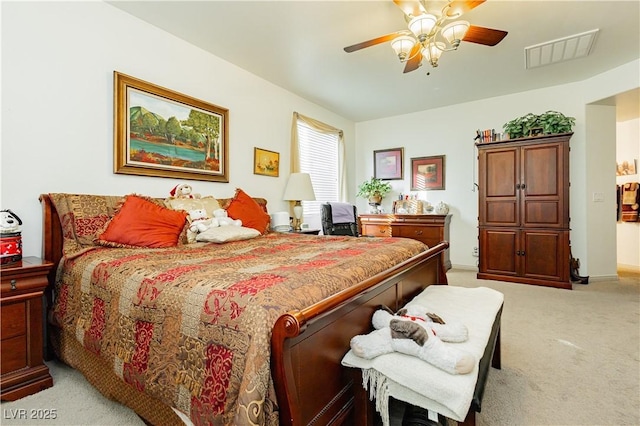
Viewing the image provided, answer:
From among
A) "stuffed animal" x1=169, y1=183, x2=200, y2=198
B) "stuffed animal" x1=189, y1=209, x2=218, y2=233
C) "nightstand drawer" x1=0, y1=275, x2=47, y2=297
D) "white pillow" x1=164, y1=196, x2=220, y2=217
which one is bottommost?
"nightstand drawer" x1=0, y1=275, x2=47, y2=297

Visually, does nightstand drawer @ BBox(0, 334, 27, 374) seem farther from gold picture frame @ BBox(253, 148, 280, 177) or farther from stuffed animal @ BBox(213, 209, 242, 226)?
gold picture frame @ BBox(253, 148, 280, 177)

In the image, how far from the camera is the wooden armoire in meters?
3.84

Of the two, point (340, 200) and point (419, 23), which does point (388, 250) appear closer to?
point (419, 23)

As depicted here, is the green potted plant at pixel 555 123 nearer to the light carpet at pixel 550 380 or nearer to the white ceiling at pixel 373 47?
the white ceiling at pixel 373 47

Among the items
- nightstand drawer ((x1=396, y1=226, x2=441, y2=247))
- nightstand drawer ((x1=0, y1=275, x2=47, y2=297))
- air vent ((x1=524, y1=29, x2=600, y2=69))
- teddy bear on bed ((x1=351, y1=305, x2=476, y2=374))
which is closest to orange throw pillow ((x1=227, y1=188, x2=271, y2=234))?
nightstand drawer ((x1=0, y1=275, x2=47, y2=297))

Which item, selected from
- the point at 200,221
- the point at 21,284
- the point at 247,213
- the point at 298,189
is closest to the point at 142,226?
the point at 200,221

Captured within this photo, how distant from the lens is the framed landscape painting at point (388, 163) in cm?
550

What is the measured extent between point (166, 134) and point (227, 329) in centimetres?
245

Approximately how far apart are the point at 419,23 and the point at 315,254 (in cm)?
168

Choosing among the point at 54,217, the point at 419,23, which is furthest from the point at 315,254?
the point at 54,217

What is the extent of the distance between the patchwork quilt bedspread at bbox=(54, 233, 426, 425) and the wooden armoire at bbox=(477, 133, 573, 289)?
10.2 feet

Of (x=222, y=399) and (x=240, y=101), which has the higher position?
(x=240, y=101)

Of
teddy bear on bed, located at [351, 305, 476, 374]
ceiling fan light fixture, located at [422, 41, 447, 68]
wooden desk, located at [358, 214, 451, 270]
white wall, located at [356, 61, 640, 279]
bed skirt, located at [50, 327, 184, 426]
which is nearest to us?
teddy bear on bed, located at [351, 305, 476, 374]

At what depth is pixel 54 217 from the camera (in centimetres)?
213
